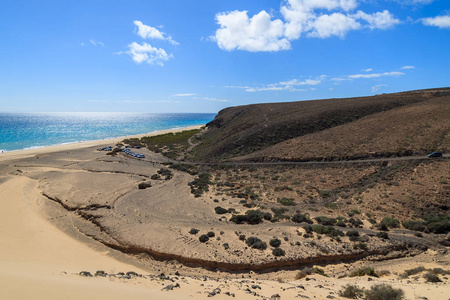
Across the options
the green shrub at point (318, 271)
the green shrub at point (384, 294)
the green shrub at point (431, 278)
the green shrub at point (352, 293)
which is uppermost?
the green shrub at point (384, 294)

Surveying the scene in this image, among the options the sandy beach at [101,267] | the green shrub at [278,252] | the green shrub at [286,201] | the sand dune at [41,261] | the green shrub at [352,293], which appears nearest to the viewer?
the sand dune at [41,261]

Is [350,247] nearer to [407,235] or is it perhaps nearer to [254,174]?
[407,235]

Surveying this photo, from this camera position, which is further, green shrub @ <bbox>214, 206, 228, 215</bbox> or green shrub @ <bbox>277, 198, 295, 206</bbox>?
green shrub @ <bbox>277, 198, 295, 206</bbox>

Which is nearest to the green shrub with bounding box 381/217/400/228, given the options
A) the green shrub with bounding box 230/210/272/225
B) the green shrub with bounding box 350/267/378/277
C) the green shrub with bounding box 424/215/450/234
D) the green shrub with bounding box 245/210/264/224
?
the green shrub with bounding box 424/215/450/234

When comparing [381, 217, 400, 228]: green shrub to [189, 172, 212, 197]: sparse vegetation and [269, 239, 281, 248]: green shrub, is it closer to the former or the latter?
[269, 239, 281, 248]: green shrub

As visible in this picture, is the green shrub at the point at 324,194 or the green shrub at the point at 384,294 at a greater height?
the green shrub at the point at 384,294

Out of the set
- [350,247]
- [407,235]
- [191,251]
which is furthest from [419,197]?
[191,251]

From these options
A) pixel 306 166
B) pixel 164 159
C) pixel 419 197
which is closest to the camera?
pixel 419 197

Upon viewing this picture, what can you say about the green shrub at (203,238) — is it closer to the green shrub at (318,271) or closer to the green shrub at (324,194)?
the green shrub at (318,271)

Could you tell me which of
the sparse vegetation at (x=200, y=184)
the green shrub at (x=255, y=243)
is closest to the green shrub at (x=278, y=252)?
the green shrub at (x=255, y=243)
